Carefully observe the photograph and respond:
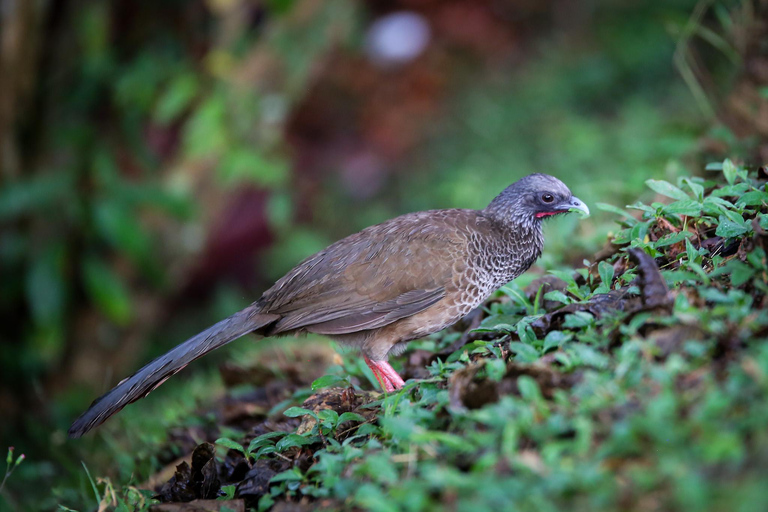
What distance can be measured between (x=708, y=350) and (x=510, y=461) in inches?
28.6

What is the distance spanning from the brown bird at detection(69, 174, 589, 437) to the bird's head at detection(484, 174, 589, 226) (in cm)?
8

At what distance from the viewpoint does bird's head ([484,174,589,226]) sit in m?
3.96

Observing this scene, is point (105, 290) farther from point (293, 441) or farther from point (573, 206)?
point (573, 206)

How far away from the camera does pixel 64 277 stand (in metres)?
6.27

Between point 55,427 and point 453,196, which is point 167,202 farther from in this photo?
point 453,196

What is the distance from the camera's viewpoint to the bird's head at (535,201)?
3.96 metres

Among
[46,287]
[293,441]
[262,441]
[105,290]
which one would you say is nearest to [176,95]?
[105,290]

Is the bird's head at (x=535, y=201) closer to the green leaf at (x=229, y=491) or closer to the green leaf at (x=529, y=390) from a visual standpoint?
the green leaf at (x=529, y=390)

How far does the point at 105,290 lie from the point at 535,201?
3.80 m

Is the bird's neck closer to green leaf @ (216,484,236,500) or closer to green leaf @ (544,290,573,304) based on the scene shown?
green leaf @ (544,290,573,304)

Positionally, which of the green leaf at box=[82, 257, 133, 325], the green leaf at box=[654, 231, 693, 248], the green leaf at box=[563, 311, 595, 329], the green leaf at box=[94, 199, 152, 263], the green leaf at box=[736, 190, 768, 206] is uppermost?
the green leaf at box=[94, 199, 152, 263]

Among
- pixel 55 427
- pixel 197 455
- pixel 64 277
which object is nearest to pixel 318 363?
pixel 197 455

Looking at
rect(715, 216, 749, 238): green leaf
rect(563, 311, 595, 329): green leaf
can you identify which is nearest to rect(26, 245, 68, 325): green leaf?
rect(563, 311, 595, 329): green leaf

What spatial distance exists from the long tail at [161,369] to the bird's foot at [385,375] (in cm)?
55
